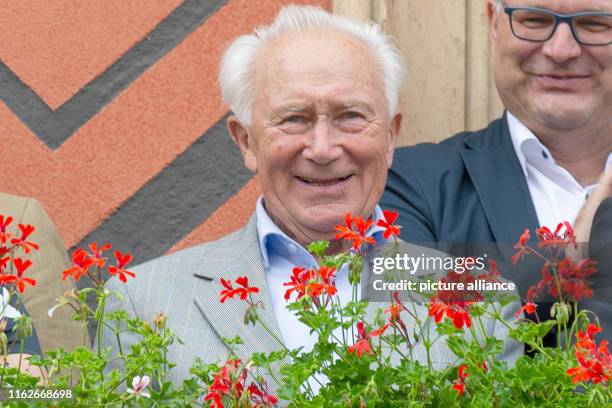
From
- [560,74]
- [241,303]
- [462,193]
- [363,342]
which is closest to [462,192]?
[462,193]

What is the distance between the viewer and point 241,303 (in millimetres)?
2445

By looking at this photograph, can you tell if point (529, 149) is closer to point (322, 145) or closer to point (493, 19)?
point (493, 19)

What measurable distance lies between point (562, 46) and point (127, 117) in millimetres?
1179

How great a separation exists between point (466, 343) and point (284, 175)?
107 centimetres

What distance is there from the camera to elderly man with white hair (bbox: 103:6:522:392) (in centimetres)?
249

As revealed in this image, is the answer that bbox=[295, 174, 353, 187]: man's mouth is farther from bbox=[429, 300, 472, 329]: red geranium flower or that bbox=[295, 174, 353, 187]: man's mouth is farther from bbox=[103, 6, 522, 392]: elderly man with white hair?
bbox=[429, 300, 472, 329]: red geranium flower

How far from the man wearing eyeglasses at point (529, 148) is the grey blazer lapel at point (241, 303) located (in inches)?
13.1

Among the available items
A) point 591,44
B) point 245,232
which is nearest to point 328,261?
point 245,232

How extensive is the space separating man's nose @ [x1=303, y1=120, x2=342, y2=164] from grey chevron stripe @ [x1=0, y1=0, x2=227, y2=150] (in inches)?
37.9

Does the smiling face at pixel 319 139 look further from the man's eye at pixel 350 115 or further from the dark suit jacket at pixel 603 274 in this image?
the dark suit jacket at pixel 603 274

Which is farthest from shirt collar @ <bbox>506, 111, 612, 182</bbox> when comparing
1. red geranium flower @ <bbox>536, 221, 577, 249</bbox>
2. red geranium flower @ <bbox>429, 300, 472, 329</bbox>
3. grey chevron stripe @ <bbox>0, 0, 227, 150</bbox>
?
red geranium flower @ <bbox>429, 300, 472, 329</bbox>

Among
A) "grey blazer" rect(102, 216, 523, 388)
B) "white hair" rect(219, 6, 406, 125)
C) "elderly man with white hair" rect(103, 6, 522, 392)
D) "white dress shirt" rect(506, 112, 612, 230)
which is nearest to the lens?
"grey blazer" rect(102, 216, 523, 388)

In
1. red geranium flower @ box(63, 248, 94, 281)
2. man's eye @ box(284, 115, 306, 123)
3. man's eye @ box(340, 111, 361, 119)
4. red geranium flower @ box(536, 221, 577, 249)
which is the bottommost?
red geranium flower @ box(63, 248, 94, 281)

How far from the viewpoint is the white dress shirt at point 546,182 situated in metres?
2.81
